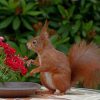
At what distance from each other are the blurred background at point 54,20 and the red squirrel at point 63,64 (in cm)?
112

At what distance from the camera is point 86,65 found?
4508mm

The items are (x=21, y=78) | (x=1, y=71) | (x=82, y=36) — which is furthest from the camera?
(x=82, y=36)

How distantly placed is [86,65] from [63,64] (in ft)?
0.55

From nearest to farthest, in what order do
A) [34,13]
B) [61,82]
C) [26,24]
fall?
[61,82] < [34,13] < [26,24]

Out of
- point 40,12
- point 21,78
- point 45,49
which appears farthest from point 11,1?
point 45,49

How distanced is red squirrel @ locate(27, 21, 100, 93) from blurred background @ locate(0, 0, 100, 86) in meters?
1.12

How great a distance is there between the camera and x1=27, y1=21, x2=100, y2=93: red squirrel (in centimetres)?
440

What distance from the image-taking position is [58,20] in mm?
6035

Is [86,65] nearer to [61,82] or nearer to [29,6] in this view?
[61,82]

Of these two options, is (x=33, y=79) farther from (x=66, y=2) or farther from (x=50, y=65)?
(x=50, y=65)

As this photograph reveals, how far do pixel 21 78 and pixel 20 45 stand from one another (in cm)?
29

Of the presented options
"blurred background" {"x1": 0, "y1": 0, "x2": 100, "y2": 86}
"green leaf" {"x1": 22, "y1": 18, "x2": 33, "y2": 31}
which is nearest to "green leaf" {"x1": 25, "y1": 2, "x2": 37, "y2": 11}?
"blurred background" {"x1": 0, "y1": 0, "x2": 100, "y2": 86}

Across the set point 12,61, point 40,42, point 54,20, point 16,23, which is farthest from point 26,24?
point 12,61

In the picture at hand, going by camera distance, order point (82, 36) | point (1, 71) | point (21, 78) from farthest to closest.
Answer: point (82, 36) < point (21, 78) < point (1, 71)
